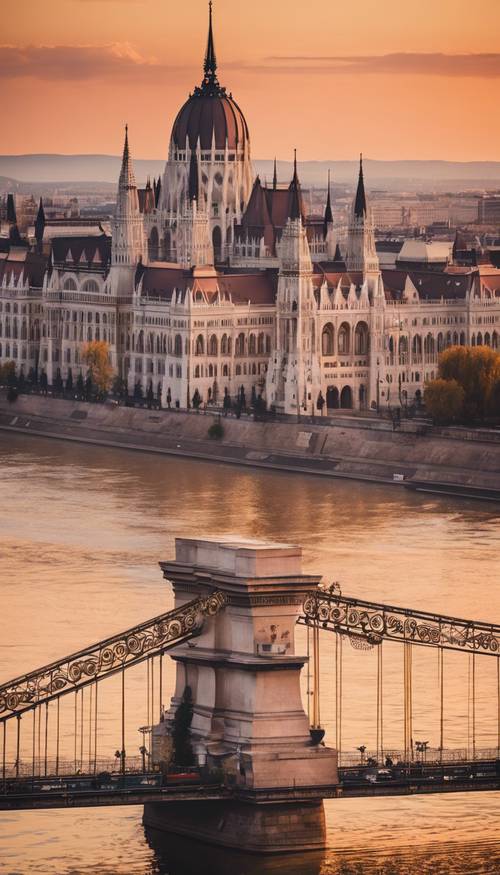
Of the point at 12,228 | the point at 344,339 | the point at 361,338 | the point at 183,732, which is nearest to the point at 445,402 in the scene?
the point at 344,339

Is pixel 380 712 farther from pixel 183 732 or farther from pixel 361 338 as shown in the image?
pixel 361 338

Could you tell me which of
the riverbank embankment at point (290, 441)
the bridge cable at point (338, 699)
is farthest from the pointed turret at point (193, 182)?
the bridge cable at point (338, 699)

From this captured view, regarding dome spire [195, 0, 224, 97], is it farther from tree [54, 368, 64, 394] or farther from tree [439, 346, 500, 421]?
tree [439, 346, 500, 421]

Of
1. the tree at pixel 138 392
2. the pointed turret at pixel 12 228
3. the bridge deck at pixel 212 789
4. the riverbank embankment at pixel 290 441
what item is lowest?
the bridge deck at pixel 212 789

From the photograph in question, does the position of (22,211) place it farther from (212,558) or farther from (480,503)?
(212,558)

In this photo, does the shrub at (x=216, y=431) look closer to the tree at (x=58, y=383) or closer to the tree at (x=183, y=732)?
the tree at (x=58, y=383)

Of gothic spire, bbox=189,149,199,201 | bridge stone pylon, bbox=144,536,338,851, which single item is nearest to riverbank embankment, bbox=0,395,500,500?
gothic spire, bbox=189,149,199,201

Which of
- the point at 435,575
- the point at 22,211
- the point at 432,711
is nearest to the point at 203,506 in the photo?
the point at 435,575
